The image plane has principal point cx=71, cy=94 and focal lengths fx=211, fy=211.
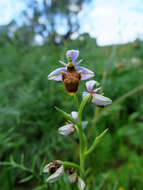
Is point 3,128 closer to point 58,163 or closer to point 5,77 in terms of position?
point 5,77

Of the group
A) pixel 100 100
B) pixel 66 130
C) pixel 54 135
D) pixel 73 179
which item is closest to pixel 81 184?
pixel 73 179

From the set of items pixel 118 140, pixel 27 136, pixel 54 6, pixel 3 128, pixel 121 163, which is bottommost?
pixel 121 163

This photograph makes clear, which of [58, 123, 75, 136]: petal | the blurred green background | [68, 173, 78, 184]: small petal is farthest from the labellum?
the blurred green background

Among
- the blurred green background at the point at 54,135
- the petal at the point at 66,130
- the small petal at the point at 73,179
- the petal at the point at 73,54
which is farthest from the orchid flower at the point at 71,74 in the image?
the blurred green background at the point at 54,135

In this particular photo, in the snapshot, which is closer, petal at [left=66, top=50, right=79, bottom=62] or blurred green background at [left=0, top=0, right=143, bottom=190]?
petal at [left=66, top=50, right=79, bottom=62]

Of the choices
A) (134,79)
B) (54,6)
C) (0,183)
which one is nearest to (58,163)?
(0,183)

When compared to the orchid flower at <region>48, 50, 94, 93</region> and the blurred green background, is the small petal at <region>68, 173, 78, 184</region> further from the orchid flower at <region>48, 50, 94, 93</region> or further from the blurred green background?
the blurred green background

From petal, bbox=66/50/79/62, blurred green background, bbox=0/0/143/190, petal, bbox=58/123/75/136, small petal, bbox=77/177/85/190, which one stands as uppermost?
petal, bbox=66/50/79/62

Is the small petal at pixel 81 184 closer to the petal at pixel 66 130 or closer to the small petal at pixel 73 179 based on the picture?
the small petal at pixel 73 179

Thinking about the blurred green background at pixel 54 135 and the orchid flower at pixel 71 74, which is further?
the blurred green background at pixel 54 135
